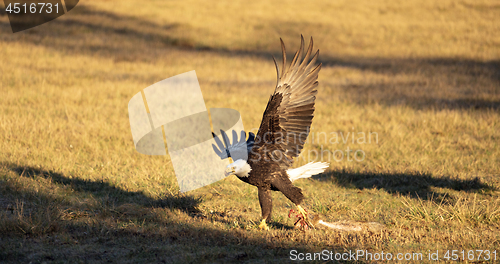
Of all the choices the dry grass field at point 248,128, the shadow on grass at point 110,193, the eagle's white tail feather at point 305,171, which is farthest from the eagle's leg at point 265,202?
the shadow on grass at point 110,193

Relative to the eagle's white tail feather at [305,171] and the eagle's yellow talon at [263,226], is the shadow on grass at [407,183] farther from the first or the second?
the eagle's yellow talon at [263,226]

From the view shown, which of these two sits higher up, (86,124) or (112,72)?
(112,72)

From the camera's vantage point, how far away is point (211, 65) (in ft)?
73.7

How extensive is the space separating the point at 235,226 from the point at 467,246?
2.96 meters

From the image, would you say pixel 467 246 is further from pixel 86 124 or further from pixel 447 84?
pixel 447 84

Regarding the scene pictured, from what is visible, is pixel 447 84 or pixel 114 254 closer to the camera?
pixel 114 254

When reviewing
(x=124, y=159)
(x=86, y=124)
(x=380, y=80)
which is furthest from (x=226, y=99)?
(x=380, y=80)

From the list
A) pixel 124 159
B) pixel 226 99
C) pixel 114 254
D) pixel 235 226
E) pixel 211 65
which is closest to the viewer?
pixel 114 254

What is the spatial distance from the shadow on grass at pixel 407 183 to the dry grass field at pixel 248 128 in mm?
34

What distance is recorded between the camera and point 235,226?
6094 mm

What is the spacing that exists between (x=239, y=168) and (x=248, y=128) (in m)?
6.90

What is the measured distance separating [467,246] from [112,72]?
54.1 ft

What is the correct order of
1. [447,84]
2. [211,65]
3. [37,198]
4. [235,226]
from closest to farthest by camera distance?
1. [235,226]
2. [37,198]
3. [447,84]
4. [211,65]

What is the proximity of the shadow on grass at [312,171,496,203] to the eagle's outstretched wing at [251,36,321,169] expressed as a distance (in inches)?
131
